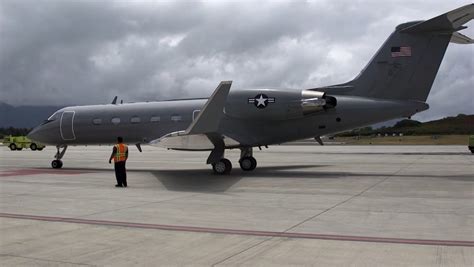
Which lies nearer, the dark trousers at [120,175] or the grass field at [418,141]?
the dark trousers at [120,175]

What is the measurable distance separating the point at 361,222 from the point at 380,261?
258 cm

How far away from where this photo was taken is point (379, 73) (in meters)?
17.7

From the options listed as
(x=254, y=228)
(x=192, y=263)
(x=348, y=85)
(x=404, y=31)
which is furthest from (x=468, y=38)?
(x=192, y=263)

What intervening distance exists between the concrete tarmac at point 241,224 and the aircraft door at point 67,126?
7420 mm

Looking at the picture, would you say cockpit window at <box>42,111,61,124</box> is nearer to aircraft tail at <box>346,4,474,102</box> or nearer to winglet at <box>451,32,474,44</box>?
aircraft tail at <box>346,4,474,102</box>

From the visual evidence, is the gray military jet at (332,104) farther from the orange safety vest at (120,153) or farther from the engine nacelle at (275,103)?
the orange safety vest at (120,153)

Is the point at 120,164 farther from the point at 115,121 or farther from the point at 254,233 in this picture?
the point at 254,233

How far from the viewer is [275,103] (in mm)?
18078

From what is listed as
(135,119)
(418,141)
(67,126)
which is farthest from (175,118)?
(418,141)

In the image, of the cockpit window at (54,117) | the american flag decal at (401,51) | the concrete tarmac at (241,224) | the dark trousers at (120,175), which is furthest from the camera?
the cockpit window at (54,117)

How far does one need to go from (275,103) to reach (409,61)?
5.27 meters

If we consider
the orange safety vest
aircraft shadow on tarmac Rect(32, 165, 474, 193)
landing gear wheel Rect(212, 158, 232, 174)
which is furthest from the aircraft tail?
the orange safety vest

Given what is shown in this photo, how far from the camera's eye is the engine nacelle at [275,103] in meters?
17.7

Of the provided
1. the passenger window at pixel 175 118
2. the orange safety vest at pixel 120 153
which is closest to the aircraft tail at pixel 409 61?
the passenger window at pixel 175 118
